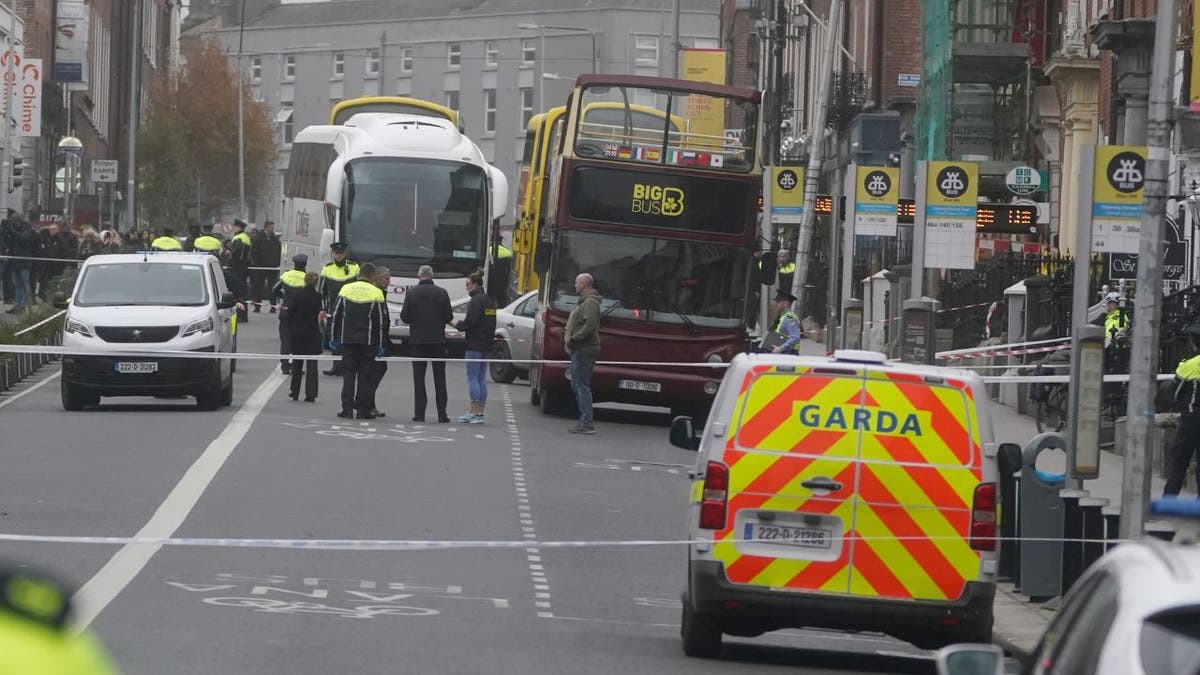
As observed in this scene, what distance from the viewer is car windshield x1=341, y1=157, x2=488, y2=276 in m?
39.7

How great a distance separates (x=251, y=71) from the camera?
379ft

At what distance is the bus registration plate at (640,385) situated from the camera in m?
28.4

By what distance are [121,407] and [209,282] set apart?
178 cm

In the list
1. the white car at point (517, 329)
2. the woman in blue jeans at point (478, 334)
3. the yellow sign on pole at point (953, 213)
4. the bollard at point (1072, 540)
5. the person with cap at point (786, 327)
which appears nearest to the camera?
the bollard at point (1072, 540)

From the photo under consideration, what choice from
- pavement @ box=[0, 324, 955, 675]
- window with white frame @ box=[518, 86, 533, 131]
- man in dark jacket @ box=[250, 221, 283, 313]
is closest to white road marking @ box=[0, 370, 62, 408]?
pavement @ box=[0, 324, 955, 675]

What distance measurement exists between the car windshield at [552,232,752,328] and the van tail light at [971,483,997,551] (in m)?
17.7

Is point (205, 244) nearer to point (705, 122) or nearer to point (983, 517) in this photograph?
point (705, 122)

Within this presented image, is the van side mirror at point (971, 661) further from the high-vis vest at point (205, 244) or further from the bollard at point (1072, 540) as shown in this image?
the high-vis vest at point (205, 244)

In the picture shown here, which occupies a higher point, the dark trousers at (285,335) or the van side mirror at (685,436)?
the van side mirror at (685,436)

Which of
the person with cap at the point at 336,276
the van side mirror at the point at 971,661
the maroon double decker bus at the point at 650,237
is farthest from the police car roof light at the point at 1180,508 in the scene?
the person with cap at the point at 336,276

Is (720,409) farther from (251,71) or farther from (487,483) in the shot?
(251,71)

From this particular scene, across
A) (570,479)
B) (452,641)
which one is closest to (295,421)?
(570,479)

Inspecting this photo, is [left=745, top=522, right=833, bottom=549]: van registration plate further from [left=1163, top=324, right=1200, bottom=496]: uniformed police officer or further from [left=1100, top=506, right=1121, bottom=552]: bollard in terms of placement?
[left=1163, top=324, right=1200, bottom=496]: uniformed police officer

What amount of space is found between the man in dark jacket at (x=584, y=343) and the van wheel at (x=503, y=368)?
25.7ft
